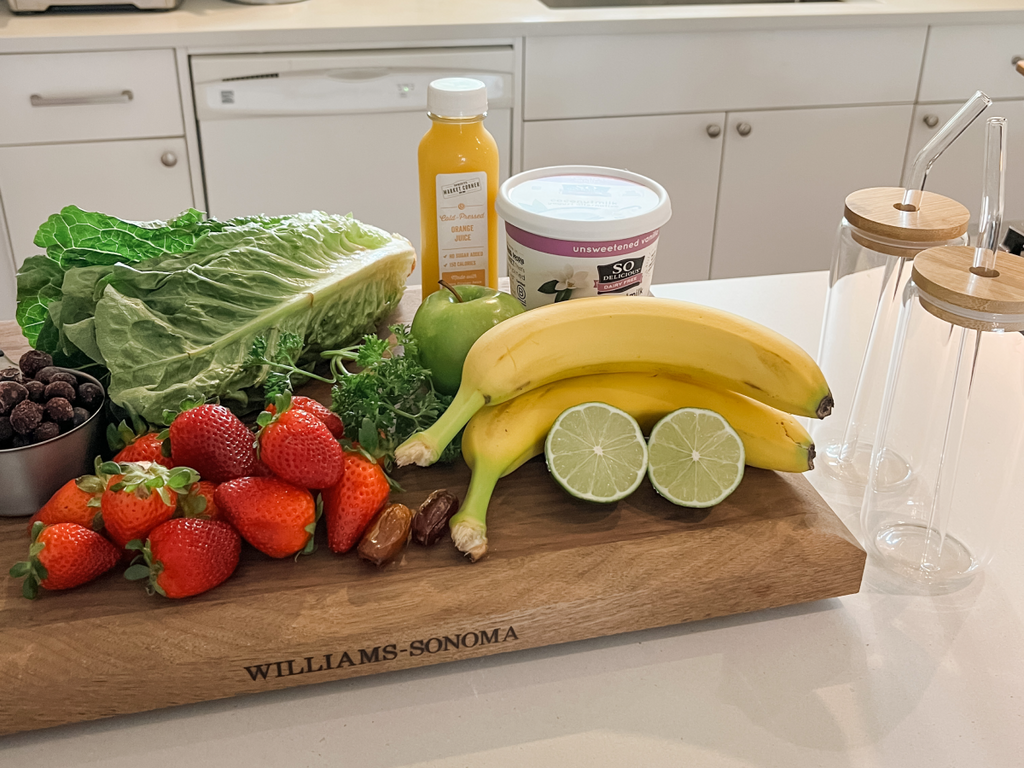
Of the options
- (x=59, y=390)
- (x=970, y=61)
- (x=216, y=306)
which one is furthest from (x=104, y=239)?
(x=970, y=61)

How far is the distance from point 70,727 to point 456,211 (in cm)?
66

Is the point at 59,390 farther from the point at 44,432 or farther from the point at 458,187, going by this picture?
the point at 458,187

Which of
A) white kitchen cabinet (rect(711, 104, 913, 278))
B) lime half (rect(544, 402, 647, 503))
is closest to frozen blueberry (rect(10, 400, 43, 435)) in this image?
lime half (rect(544, 402, 647, 503))

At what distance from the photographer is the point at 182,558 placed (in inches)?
27.5

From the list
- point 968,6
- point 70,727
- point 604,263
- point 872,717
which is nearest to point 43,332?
point 70,727

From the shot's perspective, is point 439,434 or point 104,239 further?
point 104,239

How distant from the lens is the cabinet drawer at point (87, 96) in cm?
196

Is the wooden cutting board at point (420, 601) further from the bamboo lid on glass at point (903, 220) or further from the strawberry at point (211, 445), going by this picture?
the bamboo lid on glass at point (903, 220)

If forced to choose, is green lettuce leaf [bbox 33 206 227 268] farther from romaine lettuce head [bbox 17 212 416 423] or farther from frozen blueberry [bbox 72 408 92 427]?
frozen blueberry [bbox 72 408 92 427]

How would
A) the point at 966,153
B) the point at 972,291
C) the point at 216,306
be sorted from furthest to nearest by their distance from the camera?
1. the point at 966,153
2. the point at 216,306
3. the point at 972,291

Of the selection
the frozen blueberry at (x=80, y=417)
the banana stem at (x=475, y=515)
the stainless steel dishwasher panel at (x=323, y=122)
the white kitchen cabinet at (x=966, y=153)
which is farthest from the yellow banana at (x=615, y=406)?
the white kitchen cabinet at (x=966, y=153)

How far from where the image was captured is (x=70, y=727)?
0.68 m

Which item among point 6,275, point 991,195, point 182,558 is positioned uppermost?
point 991,195

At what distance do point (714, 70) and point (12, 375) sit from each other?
6.26 feet
